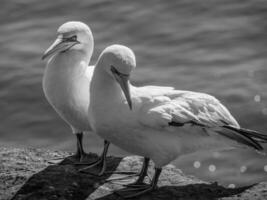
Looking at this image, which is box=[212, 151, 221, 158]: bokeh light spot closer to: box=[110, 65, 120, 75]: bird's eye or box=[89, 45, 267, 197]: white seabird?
box=[89, 45, 267, 197]: white seabird

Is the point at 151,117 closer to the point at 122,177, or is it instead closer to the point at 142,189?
the point at 142,189

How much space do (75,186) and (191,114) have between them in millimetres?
1383

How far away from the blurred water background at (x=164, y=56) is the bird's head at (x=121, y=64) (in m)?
4.02

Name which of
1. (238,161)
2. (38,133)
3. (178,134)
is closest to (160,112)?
(178,134)

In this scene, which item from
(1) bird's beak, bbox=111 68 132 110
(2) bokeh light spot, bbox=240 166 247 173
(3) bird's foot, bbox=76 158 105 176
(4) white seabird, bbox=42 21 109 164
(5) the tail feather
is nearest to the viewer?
(1) bird's beak, bbox=111 68 132 110

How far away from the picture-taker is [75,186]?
27.8 feet

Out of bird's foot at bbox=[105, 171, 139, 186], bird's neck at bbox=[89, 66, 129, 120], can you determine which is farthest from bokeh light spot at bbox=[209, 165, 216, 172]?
bird's neck at bbox=[89, 66, 129, 120]

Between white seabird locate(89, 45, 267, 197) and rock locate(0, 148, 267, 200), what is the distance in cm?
28

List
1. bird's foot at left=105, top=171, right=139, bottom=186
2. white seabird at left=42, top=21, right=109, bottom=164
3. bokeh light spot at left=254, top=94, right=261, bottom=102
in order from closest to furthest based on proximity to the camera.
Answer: bird's foot at left=105, top=171, right=139, bottom=186 → white seabird at left=42, top=21, right=109, bottom=164 → bokeh light spot at left=254, top=94, right=261, bottom=102

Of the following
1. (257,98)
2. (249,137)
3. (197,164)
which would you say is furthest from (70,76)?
(257,98)

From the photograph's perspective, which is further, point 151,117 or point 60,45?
point 60,45

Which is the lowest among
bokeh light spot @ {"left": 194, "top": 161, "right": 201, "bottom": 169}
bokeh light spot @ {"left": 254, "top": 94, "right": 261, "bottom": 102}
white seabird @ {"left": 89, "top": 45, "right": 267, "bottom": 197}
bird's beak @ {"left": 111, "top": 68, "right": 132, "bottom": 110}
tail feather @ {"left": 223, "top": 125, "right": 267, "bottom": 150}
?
bokeh light spot @ {"left": 194, "top": 161, "right": 201, "bottom": 169}

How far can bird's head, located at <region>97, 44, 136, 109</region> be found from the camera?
8117 mm

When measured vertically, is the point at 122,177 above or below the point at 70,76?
below
